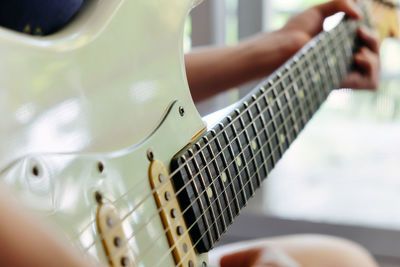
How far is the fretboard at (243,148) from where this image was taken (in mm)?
488

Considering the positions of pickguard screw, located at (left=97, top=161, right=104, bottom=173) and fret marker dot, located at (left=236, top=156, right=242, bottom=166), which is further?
fret marker dot, located at (left=236, top=156, right=242, bottom=166)

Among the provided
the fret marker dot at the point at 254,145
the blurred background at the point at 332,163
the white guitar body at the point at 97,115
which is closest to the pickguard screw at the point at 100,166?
the white guitar body at the point at 97,115

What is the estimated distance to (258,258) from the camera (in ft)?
2.55

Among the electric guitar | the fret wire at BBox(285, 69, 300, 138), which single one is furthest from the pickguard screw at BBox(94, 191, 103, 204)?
the fret wire at BBox(285, 69, 300, 138)

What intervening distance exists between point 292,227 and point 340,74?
79cm

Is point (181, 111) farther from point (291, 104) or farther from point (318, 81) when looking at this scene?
point (318, 81)

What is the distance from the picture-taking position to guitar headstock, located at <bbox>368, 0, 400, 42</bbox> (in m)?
1.17

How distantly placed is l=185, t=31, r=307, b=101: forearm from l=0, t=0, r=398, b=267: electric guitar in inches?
13.8

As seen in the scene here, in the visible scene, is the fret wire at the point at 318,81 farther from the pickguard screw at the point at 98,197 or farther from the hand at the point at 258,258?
the pickguard screw at the point at 98,197

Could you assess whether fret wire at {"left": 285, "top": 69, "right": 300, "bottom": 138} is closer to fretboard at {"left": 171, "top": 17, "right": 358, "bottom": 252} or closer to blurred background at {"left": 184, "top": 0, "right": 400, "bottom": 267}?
fretboard at {"left": 171, "top": 17, "right": 358, "bottom": 252}

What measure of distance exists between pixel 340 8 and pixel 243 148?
55 cm

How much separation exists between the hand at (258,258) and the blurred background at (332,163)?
834 mm

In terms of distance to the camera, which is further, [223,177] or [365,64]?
[365,64]

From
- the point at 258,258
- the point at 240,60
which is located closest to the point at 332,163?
the point at 240,60
